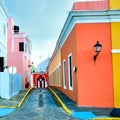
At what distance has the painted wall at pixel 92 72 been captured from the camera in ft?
47.9

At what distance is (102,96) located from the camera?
14.6 meters

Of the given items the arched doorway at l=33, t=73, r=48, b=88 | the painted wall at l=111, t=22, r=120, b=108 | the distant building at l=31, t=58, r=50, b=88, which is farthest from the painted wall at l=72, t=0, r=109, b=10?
the arched doorway at l=33, t=73, r=48, b=88

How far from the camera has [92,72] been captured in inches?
579

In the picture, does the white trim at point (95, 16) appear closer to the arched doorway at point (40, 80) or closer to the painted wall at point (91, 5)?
the painted wall at point (91, 5)

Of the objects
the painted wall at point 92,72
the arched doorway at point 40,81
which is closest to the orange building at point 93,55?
the painted wall at point 92,72

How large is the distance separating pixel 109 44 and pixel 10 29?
25303mm

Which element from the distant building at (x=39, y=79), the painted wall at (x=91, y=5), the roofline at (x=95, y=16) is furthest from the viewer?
the distant building at (x=39, y=79)

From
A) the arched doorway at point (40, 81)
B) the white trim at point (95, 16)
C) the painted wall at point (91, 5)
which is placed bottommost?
the arched doorway at point (40, 81)

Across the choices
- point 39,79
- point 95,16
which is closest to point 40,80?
point 39,79

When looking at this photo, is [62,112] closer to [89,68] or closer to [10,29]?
[89,68]

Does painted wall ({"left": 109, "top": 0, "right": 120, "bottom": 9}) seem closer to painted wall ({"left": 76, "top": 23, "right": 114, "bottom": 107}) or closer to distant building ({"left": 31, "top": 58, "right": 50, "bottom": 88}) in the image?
painted wall ({"left": 76, "top": 23, "right": 114, "bottom": 107})

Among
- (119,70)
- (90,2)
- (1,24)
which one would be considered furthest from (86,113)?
(1,24)

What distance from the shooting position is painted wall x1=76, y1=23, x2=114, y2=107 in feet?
47.9

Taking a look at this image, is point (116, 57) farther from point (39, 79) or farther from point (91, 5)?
point (39, 79)
